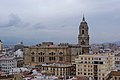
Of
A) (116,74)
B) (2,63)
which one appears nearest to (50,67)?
(116,74)

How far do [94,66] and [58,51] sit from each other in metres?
27.0

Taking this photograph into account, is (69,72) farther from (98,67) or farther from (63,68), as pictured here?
(98,67)

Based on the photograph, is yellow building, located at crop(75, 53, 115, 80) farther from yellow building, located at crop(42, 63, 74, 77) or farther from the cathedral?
the cathedral

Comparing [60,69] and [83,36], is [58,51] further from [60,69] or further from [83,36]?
[60,69]

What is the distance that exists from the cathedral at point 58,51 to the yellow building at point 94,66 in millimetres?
21870

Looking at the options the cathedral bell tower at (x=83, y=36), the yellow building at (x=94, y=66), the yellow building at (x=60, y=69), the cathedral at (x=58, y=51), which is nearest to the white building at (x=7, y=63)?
the cathedral at (x=58, y=51)

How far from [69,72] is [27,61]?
2330cm

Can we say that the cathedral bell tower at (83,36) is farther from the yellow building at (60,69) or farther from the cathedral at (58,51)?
the yellow building at (60,69)

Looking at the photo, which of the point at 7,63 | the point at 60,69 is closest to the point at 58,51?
the point at 7,63

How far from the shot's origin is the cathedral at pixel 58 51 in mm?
92625

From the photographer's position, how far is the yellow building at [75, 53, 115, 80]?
2672 inches

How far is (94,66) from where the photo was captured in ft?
227

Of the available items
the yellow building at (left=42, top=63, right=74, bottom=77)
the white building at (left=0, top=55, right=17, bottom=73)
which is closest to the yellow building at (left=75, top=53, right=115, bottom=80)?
the yellow building at (left=42, top=63, right=74, bottom=77)

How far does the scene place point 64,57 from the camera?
94.6 m
